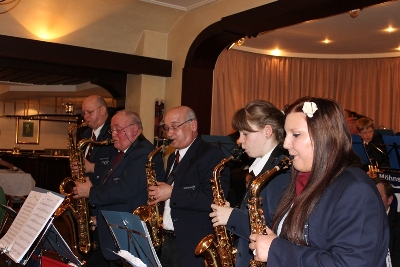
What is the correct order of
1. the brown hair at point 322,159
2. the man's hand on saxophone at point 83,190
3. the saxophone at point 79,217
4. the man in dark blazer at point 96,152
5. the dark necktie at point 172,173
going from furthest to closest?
the man in dark blazer at point 96,152 → the saxophone at point 79,217 → the man's hand on saxophone at point 83,190 → the dark necktie at point 172,173 → the brown hair at point 322,159

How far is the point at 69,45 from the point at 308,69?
220 inches

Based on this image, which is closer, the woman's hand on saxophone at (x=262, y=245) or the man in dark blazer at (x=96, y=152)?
the woman's hand on saxophone at (x=262, y=245)

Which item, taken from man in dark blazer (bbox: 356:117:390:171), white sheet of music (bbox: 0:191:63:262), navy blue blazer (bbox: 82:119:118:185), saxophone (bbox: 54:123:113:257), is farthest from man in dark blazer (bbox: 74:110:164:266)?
Result: man in dark blazer (bbox: 356:117:390:171)

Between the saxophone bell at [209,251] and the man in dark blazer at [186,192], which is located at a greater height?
the man in dark blazer at [186,192]

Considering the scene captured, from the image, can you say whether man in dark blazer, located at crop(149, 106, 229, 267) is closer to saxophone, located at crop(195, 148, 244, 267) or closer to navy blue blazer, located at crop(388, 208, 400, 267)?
saxophone, located at crop(195, 148, 244, 267)

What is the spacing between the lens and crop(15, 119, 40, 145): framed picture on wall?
17.5 meters

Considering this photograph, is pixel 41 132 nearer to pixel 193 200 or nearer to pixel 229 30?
pixel 229 30

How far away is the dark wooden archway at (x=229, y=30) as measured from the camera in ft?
17.1

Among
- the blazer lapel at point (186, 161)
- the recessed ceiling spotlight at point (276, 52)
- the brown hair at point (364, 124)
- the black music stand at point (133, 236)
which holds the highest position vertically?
the recessed ceiling spotlight at point (276, 52)

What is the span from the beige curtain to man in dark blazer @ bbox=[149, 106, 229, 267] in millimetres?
6297

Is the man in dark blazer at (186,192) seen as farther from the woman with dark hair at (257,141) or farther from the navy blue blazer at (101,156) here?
the navy blue blazer at (101,156)

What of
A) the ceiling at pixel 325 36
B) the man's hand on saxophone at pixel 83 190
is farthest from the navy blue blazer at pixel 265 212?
the ceiling at pixel 325 36

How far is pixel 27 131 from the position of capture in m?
17.7

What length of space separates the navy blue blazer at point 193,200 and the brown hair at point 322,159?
1.47 meters
